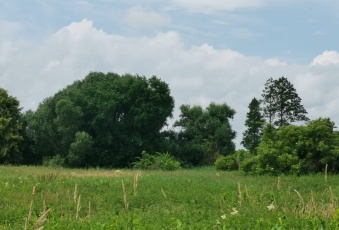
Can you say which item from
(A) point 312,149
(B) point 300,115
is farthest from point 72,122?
(A) point 312,149

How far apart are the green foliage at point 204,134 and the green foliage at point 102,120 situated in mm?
3171

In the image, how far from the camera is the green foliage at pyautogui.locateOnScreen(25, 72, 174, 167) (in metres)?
43.2

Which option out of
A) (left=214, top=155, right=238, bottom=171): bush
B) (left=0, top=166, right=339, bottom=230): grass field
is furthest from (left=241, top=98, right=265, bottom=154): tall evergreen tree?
(left=0, top=166, right=339, bottom=230): grass field

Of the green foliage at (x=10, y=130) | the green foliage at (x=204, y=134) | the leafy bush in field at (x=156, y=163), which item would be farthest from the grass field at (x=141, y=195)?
the green foliage at (x=204, y=134)

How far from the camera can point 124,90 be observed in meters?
46.2

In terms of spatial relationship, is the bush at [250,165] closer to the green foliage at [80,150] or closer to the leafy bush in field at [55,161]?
the green foliage at [80,150]

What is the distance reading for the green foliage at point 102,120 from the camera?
43.2m

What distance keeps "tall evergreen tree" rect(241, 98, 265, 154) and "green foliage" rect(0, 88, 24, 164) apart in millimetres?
16690

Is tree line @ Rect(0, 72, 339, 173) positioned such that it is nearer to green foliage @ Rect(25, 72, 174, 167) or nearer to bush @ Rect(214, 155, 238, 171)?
green foliage @ Rect(25, 72, 174, 167)

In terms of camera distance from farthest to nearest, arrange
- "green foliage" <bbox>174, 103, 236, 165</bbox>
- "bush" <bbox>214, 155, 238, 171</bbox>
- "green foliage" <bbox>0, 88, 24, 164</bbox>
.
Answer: "green foliage" <bbox>174, 103, 236, 165</bbox>, "green foliage" <bbox>0, 88, 24, 164</bbox>, "bush" <bbox>214, 155, 238, 171</bbox>

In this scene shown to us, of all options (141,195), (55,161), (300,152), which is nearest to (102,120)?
(55,161)

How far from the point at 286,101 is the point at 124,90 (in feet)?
40.2

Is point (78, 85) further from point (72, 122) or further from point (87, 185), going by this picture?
point (87, 185)

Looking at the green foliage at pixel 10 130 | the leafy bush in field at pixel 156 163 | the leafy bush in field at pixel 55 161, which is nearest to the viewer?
the leafy bush in field at pixel 156 163
